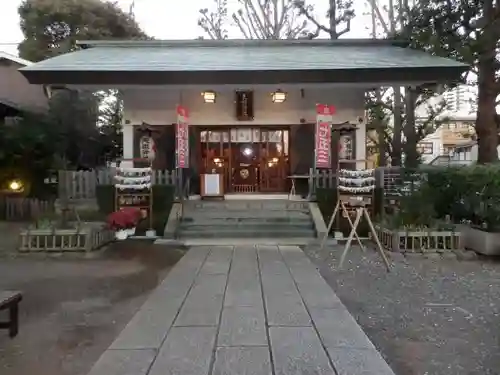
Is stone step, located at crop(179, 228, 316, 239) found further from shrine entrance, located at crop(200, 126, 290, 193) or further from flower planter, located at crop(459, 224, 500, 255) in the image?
shrine entrance, located at crop(200, 126, 290, 193)

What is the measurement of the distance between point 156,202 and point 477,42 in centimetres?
826

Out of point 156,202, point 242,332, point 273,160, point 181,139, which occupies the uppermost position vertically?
point 181,139

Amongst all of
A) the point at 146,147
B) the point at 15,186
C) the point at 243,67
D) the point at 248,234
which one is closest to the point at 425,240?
the point at 248,234

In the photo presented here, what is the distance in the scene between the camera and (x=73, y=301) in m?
5.44

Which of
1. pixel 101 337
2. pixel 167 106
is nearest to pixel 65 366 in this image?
pixel 101 337

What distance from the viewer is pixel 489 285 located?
20.7 feet

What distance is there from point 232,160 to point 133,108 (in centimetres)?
321

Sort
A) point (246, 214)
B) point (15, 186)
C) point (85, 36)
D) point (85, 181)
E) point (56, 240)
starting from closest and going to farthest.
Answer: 1. point (56, 240)
2. point (246, 214)
3. point (85, 181)
4. point (15, 186)
5. point (85, 36)

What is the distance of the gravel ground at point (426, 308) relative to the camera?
3.70 metres

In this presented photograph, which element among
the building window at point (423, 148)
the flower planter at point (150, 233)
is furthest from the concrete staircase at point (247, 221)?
the building window at point (423, 148)

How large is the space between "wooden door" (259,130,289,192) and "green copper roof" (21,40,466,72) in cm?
230

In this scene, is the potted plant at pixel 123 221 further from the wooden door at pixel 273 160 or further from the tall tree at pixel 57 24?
the tall tree at pixel 57 24

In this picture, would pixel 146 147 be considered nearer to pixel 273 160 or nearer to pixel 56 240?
pixel 273 160

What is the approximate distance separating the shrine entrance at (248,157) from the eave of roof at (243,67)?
86.0 inches
